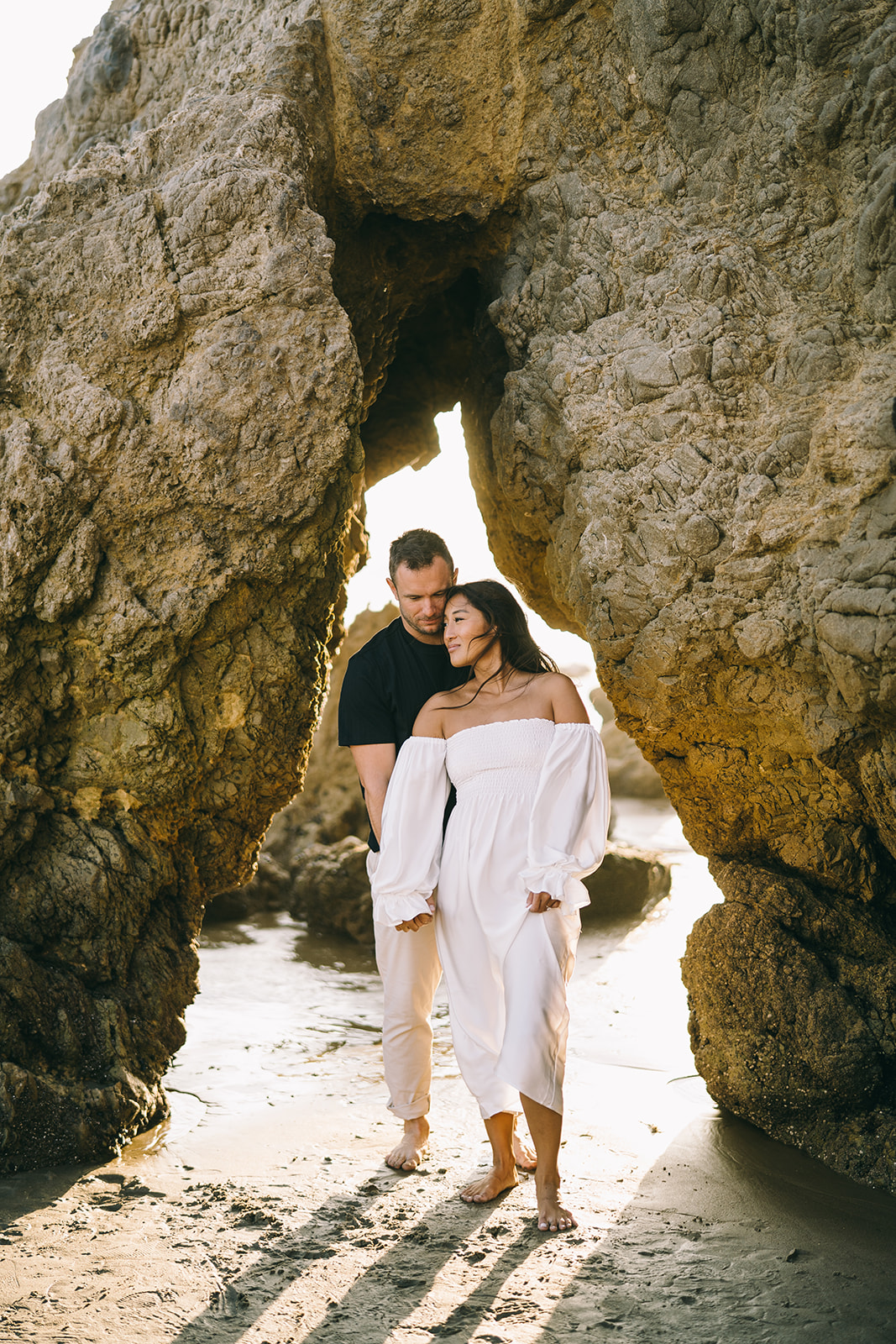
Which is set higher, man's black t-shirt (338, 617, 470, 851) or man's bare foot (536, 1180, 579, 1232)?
man's black t-shirt (338, 617, 470, 851)

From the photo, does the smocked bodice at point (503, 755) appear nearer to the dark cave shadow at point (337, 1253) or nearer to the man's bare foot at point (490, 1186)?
the man's bare foot at point (490, 1186)

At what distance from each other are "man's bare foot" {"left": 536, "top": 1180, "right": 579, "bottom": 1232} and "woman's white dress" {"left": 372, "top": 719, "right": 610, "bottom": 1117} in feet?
0.76

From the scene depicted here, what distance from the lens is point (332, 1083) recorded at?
459cm

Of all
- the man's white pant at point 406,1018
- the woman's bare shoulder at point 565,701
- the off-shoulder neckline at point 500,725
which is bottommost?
the man's white pant at point 406,1018

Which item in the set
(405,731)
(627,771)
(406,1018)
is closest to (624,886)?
(406,1018)

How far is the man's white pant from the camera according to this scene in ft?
Answer: 12.2

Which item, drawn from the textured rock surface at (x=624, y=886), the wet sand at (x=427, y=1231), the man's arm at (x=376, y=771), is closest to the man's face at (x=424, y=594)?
the man's arm at (x=376, y=771)

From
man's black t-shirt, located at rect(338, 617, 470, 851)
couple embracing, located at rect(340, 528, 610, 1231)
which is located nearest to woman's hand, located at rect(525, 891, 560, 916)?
couple embracing, located at rect(340, 528, 610, 1231)

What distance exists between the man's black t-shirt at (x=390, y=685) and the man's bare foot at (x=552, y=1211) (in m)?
1.52

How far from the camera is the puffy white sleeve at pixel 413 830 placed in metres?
3.48

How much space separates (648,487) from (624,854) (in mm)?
5312

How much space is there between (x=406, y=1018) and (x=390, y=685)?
121 cm

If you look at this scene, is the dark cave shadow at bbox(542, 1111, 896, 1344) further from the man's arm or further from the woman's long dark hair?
the woman's long dark hair

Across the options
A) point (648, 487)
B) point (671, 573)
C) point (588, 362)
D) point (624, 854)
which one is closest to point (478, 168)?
point (588, 362)
